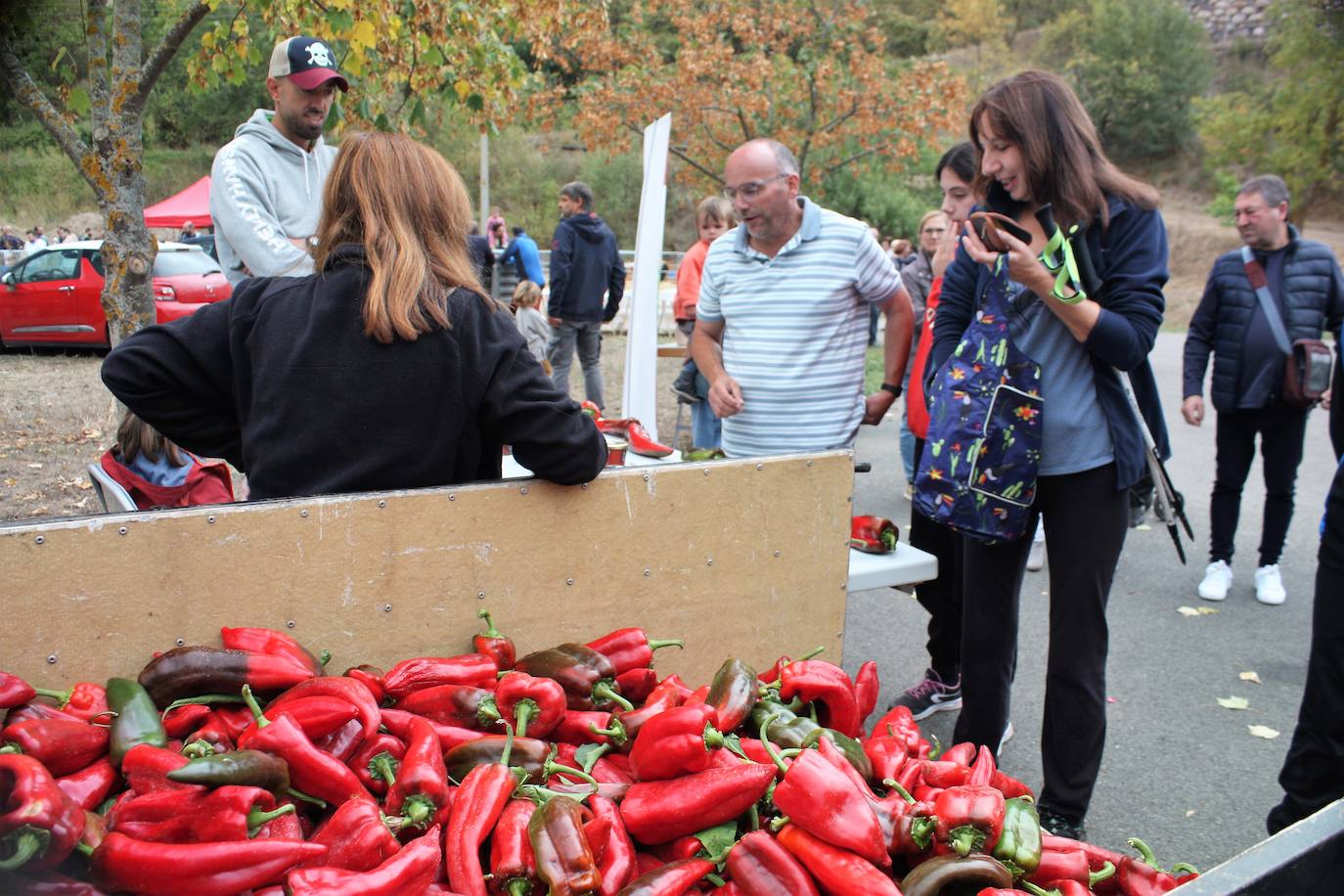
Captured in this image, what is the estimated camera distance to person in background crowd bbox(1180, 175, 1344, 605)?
566 centimetres

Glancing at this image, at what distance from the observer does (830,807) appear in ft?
6.18

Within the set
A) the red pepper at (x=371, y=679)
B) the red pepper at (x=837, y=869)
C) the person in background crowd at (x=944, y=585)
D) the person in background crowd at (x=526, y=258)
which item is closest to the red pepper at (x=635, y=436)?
the person in background crowd at (x=944, y=585)

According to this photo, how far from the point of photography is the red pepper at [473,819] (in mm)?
1805

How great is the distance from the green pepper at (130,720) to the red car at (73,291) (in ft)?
31.1

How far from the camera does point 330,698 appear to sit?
2.10 m

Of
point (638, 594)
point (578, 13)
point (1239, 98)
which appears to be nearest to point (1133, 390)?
point (638, 594)

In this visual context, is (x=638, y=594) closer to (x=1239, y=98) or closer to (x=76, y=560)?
(x=76, y=560)

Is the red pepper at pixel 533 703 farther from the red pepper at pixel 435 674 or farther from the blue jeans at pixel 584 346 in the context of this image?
the blue jeans at pixel 584 346

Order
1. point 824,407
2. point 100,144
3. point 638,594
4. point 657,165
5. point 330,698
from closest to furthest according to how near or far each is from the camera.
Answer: point 330,698 → point 638,594 → point 824,407 → point 100,144 → point 657,165

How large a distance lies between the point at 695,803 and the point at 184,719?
106 centimetres

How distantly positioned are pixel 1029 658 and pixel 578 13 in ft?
21.4

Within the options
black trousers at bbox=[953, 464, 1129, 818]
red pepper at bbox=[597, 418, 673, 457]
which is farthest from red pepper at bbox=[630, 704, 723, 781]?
red pepper at bbox=[597, 418, 673, 457]

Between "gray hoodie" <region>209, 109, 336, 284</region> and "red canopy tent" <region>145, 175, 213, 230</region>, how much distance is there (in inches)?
577

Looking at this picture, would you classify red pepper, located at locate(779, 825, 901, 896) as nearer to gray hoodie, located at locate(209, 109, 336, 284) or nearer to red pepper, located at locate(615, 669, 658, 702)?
red pepper, located at locate(615, 669, 658, 702)
